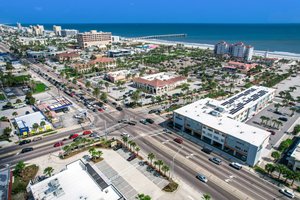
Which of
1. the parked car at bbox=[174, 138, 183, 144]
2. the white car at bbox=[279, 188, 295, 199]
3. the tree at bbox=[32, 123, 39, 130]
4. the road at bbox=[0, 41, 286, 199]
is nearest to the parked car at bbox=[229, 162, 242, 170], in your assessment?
the road at bbox=[0, 41, 286, 199]

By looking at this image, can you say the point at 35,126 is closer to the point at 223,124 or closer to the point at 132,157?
the point at 132,157

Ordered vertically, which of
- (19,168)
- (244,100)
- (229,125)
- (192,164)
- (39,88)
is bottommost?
(192,164)

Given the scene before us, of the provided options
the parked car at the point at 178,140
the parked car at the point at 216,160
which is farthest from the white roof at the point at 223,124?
the parked car at the point at 178,140

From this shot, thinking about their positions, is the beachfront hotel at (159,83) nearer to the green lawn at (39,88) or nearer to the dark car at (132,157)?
the green lawn at (39,88)

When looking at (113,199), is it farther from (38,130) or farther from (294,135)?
(294,135)

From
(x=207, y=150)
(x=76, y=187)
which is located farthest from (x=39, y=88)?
(x=207, y=150)

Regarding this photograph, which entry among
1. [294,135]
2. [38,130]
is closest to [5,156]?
[38,130]

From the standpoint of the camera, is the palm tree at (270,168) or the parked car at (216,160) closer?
the palm tree at (270,168)

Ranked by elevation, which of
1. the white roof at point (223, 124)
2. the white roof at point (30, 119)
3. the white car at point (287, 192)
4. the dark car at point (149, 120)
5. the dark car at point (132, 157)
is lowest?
the white car at point (287, 192)
